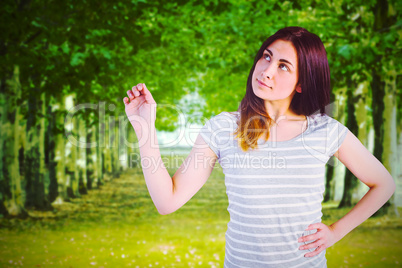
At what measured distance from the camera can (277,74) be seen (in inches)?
82.7

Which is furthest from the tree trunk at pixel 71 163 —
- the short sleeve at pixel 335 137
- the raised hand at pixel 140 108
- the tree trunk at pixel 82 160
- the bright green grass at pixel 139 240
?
the short sleeve at pixel 335 137

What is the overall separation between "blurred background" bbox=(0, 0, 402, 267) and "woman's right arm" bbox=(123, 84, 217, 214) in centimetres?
412

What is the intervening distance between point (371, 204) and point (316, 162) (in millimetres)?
490

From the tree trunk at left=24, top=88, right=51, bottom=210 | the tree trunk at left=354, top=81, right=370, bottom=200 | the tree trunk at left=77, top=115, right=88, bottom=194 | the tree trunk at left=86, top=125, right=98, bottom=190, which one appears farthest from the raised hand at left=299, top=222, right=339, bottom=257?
the tree trunk at left=86, top=125, right=98, bottom=190

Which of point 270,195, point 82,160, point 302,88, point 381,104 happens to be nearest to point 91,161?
point 82,160

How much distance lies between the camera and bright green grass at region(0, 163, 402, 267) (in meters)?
7.48

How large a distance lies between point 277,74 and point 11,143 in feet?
32.5

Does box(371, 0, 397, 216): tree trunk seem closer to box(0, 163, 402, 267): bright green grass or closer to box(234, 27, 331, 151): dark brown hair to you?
box(0, 163, 402, 267): bright green grass

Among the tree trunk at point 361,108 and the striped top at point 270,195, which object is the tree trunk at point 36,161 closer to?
the tree trunk at point 361,108

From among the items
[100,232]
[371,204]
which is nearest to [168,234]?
[100,232]

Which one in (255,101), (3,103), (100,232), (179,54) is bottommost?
(100,232)

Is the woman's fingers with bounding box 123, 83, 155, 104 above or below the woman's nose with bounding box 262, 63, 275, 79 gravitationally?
Answer: below

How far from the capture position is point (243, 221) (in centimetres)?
195

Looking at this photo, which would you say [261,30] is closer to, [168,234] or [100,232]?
[168,234]
